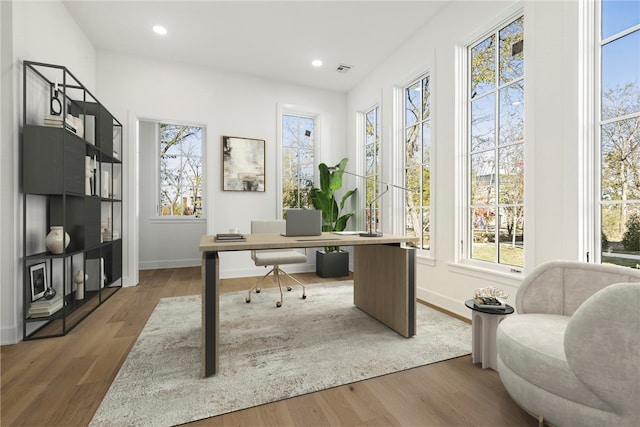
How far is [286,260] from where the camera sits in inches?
126

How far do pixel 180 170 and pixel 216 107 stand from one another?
1.74 m

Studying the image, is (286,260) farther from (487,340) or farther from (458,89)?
(458,89)

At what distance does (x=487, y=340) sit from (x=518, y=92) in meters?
1.97

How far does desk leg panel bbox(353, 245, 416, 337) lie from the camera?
2221 mm

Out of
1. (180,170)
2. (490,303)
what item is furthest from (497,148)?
(180,170)

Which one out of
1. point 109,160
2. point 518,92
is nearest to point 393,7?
point 518,92

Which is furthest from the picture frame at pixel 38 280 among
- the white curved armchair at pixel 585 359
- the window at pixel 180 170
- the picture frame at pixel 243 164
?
the white curved armchair at pixel 585 359

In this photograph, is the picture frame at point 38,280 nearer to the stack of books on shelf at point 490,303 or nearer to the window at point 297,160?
the window at point 297,160

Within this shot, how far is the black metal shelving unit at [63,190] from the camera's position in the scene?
2.20 meters

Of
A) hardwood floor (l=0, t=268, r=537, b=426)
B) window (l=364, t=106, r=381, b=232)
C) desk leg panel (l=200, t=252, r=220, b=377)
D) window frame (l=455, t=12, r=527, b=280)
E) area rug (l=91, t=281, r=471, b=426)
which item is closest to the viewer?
hardwood floor (l=0, t=268, r=537, b=426)

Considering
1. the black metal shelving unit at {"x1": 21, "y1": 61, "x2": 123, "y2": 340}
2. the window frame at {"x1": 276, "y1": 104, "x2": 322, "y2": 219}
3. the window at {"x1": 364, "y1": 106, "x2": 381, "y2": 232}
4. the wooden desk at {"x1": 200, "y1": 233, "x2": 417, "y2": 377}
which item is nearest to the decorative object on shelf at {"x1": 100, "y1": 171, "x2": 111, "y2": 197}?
the black metal shelving unit at {"x1": 21, "y1": 61, "x2": 123, "y2": 340}

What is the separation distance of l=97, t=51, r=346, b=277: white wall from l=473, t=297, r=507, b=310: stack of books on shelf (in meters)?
3.28

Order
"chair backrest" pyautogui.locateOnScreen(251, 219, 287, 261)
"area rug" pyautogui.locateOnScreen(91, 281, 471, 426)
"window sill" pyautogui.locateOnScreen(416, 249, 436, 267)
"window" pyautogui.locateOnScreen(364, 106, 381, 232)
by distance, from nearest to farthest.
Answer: "area rug" pyautogui.locateOnScreen(91, 281, 471, 426)
"window sill" pyautogui.locateOnScreen(416, 249, 436, 267)
"chair backrest" pyautogui.locateOnScreen(251, 219, 287, 261)
"window" pyautogui.locateOnScreen(364, 106, 381, 232)

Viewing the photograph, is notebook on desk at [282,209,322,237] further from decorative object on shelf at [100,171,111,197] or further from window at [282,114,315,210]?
window at [282,114,315,210]
